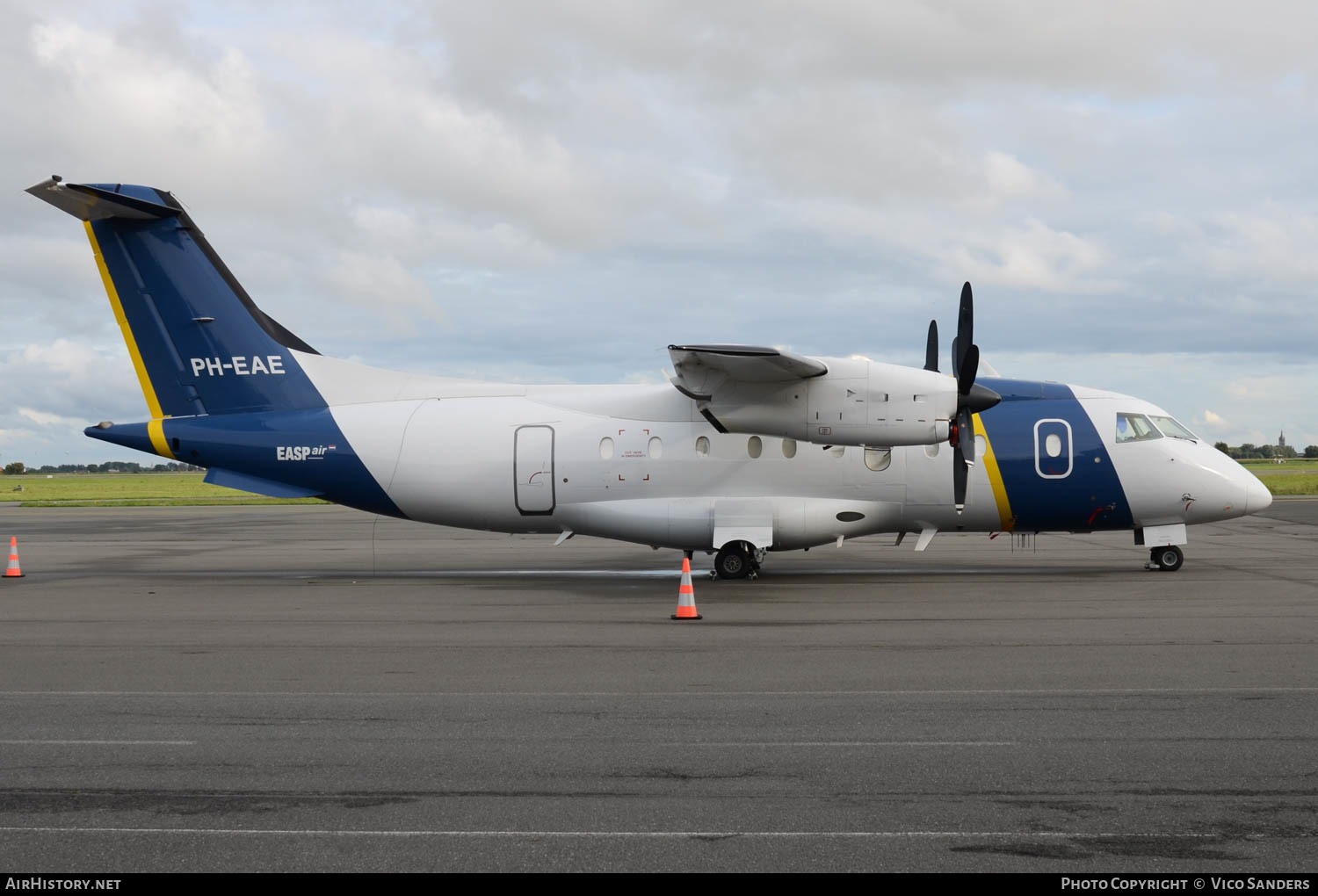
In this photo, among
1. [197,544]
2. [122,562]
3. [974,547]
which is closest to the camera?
[122,562]

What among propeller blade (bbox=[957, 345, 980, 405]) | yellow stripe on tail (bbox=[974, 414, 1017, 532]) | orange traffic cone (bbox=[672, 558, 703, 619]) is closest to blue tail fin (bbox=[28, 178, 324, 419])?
orange traffic cone (bbox=[672, 558, 703, 619])

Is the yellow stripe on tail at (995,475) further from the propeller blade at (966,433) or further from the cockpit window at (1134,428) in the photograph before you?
the cockpit window at (1134,428)

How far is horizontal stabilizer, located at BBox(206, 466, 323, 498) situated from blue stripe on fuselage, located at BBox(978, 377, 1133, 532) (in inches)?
522

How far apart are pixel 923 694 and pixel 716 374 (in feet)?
31.7

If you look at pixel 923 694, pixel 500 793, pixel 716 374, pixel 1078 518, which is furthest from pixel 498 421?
pixel 500 793

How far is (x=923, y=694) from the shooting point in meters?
9.65

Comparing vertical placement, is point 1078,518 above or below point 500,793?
above

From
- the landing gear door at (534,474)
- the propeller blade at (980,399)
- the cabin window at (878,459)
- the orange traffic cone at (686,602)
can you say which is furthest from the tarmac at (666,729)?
the propeller blade at (980,399)

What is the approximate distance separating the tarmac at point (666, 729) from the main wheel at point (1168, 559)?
5.68ft

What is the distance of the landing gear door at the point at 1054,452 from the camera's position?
19812mm

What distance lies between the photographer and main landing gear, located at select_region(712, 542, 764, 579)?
779 inches

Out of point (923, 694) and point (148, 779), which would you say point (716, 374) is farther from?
point (148, 779)

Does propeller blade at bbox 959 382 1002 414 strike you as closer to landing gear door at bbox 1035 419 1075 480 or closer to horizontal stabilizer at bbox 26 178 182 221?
landing gear door at bbox 1035 419 1075 480

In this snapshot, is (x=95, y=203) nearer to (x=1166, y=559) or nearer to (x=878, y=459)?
(x=878, y=459)
